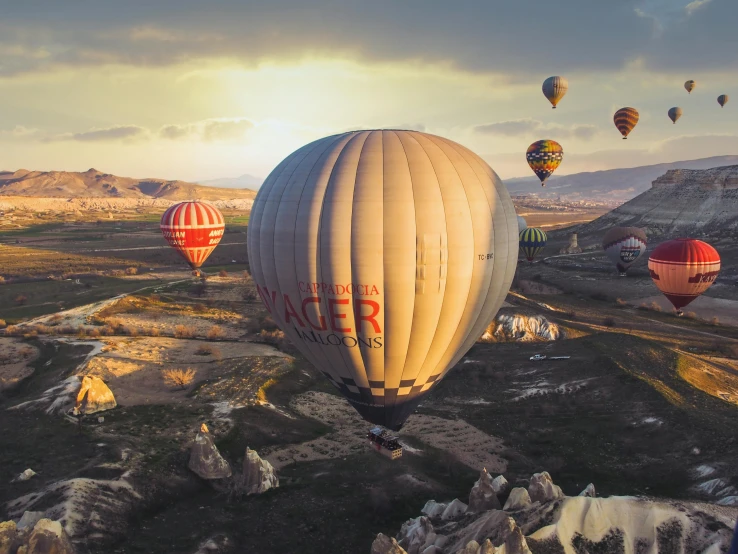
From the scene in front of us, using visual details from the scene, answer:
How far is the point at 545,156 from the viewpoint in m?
75.3

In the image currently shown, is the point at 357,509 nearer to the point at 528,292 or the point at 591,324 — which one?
the point at 591,324

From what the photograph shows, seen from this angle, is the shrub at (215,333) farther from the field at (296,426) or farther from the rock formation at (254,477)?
the rock formation at (254,477)

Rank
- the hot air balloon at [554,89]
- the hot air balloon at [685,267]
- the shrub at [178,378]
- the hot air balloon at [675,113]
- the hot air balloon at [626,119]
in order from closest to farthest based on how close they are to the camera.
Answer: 1. the shrub at [178,378]
2. the hot air balloon at [685,267]
3. the hot air balloon at [554,89]
4. the hot air balloon at [626,119]
5. the hot air balloon at [675,113]

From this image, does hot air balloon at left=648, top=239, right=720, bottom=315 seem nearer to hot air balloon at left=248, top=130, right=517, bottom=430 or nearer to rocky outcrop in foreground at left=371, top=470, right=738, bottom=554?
hot air balloon at left=248, top=130, right=517, bottom=430

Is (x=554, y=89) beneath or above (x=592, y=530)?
above

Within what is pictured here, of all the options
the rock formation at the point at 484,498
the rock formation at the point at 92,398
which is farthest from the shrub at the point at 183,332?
the rock formation at the point at 484,498

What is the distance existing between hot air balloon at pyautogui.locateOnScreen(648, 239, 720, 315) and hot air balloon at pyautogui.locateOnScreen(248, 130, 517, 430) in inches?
1269

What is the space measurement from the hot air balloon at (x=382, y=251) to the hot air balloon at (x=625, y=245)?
60.8 metres

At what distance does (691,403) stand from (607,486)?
1045 centimetres

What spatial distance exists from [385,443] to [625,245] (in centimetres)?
6318

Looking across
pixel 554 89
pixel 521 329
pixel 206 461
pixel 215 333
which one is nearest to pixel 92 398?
pixel 206 461

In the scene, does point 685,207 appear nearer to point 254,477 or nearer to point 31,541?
point 254,477

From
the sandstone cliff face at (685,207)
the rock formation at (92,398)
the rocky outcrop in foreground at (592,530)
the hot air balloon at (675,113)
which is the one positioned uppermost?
the hot air balloon at (675,113)

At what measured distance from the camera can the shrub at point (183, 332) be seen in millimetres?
42438
